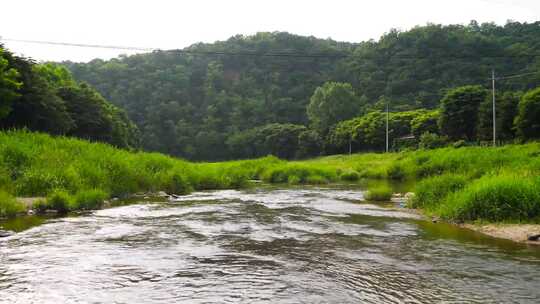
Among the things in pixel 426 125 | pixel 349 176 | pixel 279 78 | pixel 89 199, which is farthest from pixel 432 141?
pixel 279 78

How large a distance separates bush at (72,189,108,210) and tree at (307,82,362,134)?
288ft

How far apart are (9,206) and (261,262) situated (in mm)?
9141

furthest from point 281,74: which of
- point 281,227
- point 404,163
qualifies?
point 281,227

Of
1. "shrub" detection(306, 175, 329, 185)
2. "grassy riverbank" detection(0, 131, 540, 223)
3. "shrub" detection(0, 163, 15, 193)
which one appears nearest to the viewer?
"grassy riverbank" detection(0, 131, 540, 223)

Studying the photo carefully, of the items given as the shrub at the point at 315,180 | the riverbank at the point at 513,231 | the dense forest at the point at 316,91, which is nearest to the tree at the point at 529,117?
the dense forest at the point at 316,91

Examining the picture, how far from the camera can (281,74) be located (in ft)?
403

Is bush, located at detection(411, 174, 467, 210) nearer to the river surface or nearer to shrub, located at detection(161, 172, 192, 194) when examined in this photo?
the river surface

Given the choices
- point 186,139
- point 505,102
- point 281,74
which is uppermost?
point 281,74

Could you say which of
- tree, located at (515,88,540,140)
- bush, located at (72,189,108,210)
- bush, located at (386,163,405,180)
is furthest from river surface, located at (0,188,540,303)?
tree, located at (515,88,540,140)

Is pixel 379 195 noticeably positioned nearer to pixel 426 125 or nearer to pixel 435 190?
pixel 435 190

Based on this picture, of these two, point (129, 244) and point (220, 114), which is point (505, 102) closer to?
point (129, 244)

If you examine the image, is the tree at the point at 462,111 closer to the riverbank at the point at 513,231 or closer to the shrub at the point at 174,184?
the shrub at the point at 174,184

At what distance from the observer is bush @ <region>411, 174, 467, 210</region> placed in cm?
1556

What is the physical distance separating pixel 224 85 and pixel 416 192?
357 feet
